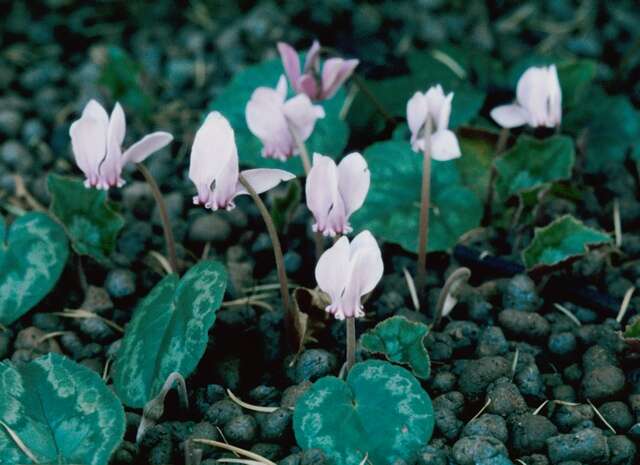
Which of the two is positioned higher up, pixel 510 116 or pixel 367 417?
pixel 510 116

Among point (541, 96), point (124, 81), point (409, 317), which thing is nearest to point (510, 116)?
point (541, 96)

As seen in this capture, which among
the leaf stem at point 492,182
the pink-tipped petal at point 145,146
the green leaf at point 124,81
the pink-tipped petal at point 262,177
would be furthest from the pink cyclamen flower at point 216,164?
the green leaf at point 124,81

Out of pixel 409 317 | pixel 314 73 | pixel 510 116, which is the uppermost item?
pixel 314 73

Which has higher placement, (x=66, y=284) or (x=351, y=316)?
(x=351, y=316)

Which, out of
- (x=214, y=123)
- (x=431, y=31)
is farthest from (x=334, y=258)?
(x=431, y=31)

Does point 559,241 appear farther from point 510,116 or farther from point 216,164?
point 216,164

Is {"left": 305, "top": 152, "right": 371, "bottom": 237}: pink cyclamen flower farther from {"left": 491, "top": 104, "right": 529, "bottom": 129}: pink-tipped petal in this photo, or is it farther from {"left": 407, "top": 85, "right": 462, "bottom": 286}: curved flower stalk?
{"left": 491, "top": 104, "right": 529, "bottom": 129}: pink-tipped petal

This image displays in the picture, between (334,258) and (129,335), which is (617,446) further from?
(129,335)
